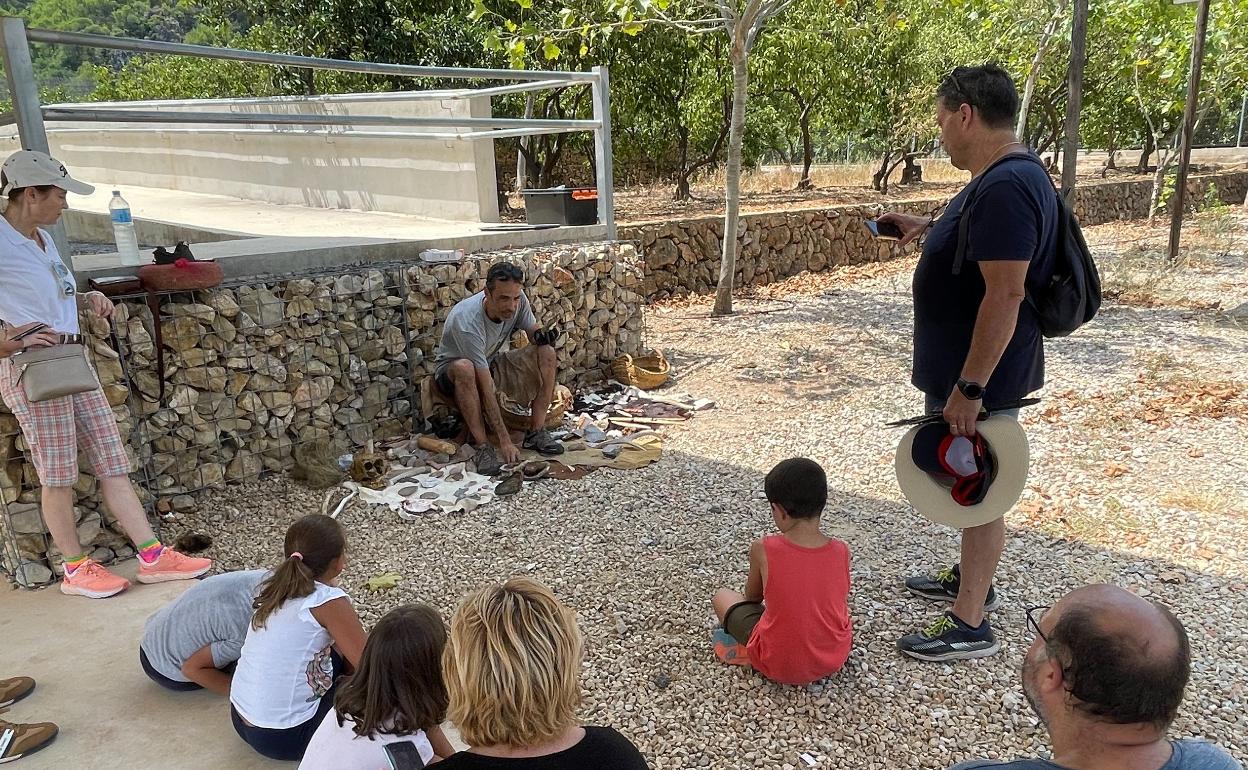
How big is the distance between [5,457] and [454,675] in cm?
273

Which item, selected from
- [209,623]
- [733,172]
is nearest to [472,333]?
[209,623]

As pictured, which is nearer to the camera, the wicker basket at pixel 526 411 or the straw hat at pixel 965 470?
the straw hat at pixel 965 470

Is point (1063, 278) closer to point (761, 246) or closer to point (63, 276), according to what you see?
point (63, 276)

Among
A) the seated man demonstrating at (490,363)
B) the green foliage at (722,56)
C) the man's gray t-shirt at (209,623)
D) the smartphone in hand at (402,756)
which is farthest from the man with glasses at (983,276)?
the green foliage at (722,56)

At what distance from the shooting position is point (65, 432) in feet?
10.2

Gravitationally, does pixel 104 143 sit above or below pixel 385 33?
below

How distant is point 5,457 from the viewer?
10.6 feet

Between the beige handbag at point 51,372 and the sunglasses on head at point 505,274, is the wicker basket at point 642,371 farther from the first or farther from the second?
the beige handbag at point 51,372

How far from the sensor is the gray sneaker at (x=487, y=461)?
14.8 ft

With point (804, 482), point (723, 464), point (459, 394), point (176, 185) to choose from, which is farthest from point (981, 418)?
point (176, 185)

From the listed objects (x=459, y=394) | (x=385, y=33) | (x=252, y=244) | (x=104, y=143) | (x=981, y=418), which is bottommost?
(x=459, y=394)

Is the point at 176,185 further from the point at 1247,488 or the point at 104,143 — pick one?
the point at 1247,488

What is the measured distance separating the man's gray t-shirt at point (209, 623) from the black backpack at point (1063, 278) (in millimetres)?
2245

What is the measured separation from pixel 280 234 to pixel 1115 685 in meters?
5.89
